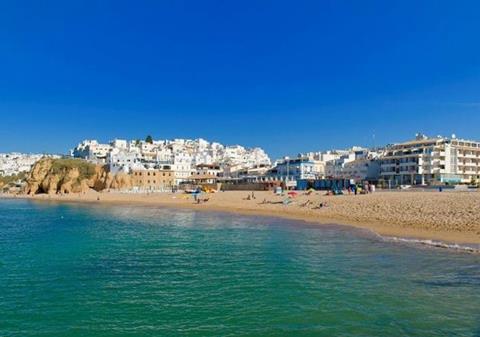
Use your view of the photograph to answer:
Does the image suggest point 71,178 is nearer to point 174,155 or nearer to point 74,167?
point 74,167

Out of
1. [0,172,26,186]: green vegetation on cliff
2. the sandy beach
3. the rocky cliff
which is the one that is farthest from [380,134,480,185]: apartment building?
[0,172,26,186]: green vegetation on cliff

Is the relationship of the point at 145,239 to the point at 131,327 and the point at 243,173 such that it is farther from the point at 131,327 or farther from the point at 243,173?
the point at 243,173

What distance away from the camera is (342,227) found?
29.0 m

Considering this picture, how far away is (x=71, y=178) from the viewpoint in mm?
100000

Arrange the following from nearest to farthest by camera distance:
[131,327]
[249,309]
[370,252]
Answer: [131,327]
[249,309]
[370,252]

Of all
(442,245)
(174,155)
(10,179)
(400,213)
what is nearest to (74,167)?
(174,155)

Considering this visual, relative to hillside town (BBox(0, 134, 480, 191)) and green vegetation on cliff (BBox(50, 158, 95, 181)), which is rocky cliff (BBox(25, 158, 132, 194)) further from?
hillside town (BBox(0, 134, 480, 191))

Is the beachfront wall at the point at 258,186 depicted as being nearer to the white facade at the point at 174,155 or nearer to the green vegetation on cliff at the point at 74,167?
the white facade at the point at 174,155

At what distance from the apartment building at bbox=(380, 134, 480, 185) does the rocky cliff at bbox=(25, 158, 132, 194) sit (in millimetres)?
58869

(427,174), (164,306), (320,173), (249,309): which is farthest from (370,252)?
(320,173)

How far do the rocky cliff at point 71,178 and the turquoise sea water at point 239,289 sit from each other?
3118 inches

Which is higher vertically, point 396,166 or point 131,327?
point 396,166

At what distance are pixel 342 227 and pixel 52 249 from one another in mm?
18499

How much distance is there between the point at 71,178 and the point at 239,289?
9654 cm
